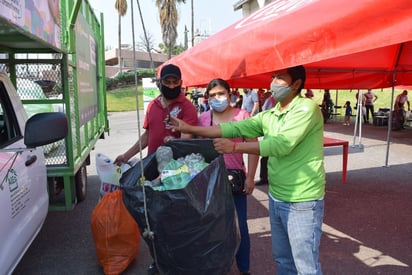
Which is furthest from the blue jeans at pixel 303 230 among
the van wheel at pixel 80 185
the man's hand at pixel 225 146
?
the van wheel at pixel 80 185

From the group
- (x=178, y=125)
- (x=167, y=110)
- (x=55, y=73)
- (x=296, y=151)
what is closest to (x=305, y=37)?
(x=296, y=151)

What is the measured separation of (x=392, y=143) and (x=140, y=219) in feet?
35.3

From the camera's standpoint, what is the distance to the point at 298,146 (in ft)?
7.23

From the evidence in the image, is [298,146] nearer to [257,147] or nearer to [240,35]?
[257,147]

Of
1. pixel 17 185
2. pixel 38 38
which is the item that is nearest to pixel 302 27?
pixel 38 38

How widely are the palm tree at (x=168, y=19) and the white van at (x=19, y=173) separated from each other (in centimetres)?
2909

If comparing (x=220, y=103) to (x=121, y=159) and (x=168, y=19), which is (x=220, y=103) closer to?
(x=121, y=159)

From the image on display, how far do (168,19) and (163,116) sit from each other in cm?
3116

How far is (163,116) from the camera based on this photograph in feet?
9.99

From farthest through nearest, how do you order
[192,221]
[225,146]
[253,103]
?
1. [253,103]
2. [225,146]
3. [192,221]

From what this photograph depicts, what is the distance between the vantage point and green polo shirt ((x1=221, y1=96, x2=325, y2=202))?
2.09 meters

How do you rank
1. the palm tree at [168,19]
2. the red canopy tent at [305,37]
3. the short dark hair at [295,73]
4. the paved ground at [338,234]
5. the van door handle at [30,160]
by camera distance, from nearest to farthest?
the red canopy tent at [305,37] < the short dark hair at [295,73] < the van door handle at [30,160] < the paved ground at [338,234] < the palm tree at [168,19]

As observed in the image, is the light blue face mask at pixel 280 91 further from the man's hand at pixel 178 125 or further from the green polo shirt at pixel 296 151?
the man's hand at pixel 178 125

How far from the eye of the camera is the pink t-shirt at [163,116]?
3039 millimetres
